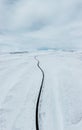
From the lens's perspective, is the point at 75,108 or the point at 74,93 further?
the point at 74,93

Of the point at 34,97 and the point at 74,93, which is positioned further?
the point at 74,93

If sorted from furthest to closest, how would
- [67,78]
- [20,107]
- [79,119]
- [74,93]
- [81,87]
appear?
1. [67,78]
2. [81,87]
3. [74,93]
4. [20,107]
5. [79,119]

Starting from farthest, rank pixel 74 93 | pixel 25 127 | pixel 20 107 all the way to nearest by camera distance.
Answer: pixel 74 93, pixel 20 107, pixel 25 127

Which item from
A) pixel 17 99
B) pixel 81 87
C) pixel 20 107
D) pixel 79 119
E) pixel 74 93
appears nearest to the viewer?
pixel 79 119

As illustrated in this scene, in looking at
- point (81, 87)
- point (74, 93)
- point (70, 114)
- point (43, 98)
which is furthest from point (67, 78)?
point (70, 114)

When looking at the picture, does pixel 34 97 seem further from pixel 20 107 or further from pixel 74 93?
pixel 74 93

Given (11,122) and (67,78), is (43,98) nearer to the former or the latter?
(11,122)

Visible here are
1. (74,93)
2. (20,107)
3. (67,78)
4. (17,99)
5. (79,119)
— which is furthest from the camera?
(67,78)

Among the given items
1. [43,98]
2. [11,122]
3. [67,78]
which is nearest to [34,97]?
[43,98]
